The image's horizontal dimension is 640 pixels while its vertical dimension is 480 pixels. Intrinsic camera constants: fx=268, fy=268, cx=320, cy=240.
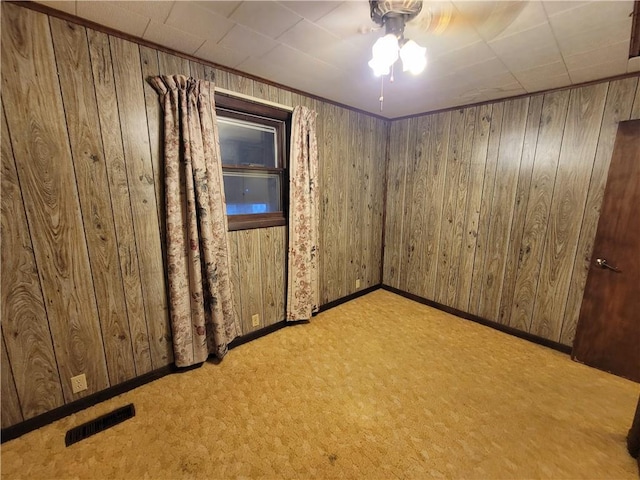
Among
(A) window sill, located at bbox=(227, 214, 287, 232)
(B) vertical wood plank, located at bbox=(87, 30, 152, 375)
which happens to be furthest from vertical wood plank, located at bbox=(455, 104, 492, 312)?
(B) vertical wood plank, located at bbox=(87, 30, 152, 375)

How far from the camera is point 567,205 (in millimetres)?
2322

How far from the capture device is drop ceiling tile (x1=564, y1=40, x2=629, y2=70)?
162 cm

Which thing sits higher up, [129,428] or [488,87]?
[488,87]

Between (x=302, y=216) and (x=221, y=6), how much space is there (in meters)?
1.62

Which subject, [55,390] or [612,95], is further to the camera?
[612,95]

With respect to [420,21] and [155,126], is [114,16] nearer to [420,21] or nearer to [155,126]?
[155,126]

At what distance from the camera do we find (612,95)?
6.78 ft

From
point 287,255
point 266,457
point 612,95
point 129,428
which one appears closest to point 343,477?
point 266,457

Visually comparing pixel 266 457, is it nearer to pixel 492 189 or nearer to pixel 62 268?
pixel 62 268

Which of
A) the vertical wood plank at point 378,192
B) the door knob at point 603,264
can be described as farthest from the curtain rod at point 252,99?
the door knob at point 603,264

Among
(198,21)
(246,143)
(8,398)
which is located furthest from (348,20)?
(8,398)

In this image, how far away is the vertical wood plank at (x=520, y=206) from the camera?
243cm

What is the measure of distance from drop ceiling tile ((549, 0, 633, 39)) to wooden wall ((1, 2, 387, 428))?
6.59 ft

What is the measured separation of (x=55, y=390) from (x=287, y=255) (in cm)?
184
